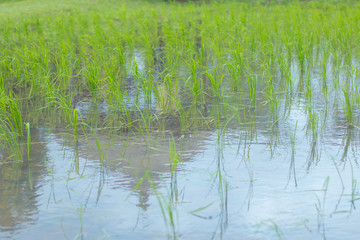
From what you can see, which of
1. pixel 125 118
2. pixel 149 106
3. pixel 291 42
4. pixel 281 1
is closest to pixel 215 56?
pixel 291 42

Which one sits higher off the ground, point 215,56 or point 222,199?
point 215,56

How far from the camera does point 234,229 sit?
221 cm

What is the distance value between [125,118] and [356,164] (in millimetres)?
1839

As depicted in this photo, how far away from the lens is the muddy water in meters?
2.21

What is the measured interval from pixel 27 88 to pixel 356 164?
132 inches

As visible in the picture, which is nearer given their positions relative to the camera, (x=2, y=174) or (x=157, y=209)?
(x=157, y=209)

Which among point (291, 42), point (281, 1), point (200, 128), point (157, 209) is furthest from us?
point (281, 1)

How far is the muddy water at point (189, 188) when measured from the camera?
2215 millimetres

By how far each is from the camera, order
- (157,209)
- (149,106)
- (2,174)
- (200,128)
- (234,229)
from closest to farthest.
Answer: (234,229) < (157,209) < (2,174) < (200,128) < (149,106)

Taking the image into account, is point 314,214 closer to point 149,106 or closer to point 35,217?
point 35,217

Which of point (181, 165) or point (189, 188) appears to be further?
point (181, 165)

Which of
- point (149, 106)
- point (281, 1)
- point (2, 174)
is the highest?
point (281, 1)

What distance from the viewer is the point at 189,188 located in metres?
2.62

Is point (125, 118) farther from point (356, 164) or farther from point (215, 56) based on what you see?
point (215, 56)
